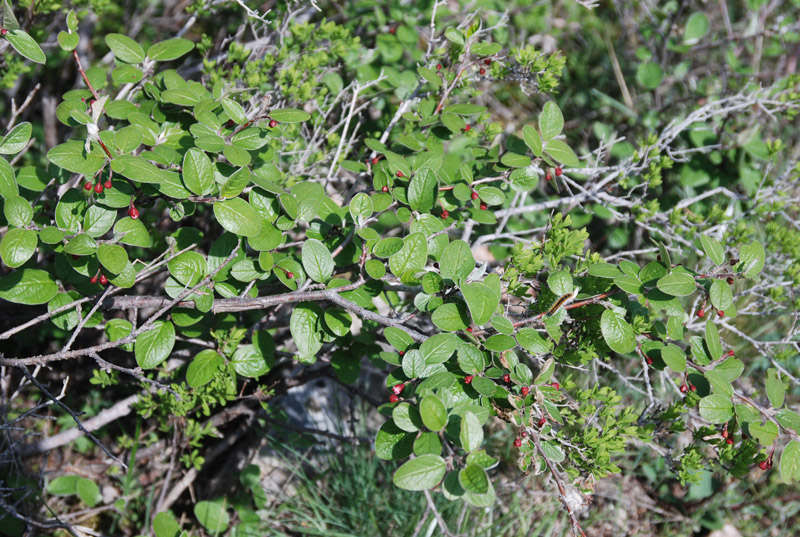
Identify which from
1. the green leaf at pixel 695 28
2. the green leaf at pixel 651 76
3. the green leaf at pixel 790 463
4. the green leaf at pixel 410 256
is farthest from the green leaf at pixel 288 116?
the green leaf at pixel 695 28

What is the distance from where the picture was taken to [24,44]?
1663mm

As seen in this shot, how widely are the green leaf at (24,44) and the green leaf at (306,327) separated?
3.07ft

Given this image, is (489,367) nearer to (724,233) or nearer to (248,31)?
(724,233)

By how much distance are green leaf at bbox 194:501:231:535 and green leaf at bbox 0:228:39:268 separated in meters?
1.45

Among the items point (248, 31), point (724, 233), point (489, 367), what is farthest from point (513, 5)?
point (489, 367)

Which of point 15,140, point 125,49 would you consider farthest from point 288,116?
point 15,140

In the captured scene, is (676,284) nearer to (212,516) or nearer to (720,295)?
(720,295)

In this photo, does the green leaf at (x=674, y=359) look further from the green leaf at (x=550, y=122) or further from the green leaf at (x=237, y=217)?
the green leaf at (x=237, y=217)

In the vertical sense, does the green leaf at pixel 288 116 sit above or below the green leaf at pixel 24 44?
below

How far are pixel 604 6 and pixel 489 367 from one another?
4060mm

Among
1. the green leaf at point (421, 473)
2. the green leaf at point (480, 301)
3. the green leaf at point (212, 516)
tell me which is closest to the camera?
the green leaf at point (421, 473)

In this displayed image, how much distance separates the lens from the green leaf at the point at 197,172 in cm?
160

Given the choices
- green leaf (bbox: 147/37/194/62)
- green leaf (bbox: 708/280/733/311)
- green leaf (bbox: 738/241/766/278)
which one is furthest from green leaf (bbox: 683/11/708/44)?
green leaf (bbox: 147/37/194/62)

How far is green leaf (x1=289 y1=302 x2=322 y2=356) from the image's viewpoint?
5.74 feet
